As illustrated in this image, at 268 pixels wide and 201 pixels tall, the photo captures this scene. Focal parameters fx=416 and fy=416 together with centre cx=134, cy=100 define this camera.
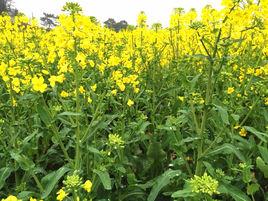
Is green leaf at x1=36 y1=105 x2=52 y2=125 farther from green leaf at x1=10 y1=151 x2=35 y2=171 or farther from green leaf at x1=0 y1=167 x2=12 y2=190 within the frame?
green leaf at x1=0 y1=167 x2=12 y2=190

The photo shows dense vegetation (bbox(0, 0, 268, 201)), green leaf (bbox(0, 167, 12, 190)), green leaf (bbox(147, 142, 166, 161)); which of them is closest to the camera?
dense vegetation (bbox(0, 0, 268, 201))

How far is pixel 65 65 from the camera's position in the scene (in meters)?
2.90

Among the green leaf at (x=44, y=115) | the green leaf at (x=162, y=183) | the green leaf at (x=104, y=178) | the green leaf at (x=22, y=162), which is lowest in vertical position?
the green leaf at (x=162, y=183)

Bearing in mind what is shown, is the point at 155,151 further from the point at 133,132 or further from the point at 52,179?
the point at 52,179

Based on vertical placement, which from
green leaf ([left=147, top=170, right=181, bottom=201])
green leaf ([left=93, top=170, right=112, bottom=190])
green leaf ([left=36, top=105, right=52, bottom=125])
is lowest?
green leaf ([left=147, top=170, right=181, bottom=201])

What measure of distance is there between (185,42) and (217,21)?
126 inches

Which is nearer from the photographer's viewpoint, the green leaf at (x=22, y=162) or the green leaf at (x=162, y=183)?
the green leaf at (x=22, y=162)

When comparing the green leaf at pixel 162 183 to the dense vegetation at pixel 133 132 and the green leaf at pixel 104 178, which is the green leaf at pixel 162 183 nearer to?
the dense vegetation at pixel 133 132

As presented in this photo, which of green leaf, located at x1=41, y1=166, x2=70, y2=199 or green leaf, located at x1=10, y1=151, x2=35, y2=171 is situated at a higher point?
green leaf, located at x1=10, y1=151, x2=35, y2=171

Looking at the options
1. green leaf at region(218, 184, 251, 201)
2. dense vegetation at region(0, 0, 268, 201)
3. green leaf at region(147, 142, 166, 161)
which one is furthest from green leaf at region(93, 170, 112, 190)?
green leaf at region(147, 142, 166, 161)

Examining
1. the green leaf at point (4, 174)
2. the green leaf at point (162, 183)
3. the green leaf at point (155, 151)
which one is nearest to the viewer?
the green leaf at point (162, 183)

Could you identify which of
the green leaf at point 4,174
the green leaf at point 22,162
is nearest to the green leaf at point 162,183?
the green leaf at point 22,162

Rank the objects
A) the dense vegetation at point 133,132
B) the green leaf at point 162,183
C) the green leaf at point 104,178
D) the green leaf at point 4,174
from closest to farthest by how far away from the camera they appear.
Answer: the green leaf at point 104,178
the dense vegetation at point 133,132
the green leaf at point 162,183
the green leaf at point 4,174

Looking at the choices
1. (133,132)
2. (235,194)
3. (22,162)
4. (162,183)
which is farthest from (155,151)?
(22,162)
